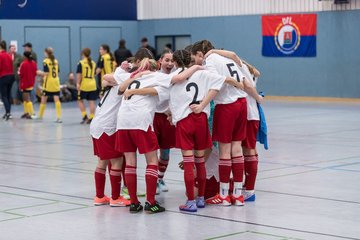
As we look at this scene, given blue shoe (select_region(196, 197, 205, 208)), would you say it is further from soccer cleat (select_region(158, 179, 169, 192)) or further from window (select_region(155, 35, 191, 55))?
window (select_region(155, 35, 191, 55))

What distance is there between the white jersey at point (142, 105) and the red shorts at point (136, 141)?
0.18 ft

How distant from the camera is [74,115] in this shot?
22.9 meters

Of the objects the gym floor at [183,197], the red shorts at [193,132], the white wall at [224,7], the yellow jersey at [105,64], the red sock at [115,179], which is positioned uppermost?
the white wall at [224,7]

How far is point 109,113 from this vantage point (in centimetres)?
916

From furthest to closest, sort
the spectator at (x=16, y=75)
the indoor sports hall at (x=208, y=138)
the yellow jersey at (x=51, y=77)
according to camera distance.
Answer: the spectator at (x=16, y=75) < the yellow jersey at (x=51, y=77) < the indoor sports hall at (x=208, y=138)

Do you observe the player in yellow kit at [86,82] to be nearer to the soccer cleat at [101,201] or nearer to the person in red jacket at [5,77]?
the person in red jacket at [5,77]

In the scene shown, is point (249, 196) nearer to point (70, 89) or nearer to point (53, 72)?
point (53, 72)

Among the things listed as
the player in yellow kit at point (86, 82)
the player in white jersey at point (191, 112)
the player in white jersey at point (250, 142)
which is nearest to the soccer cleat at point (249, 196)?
the player in white jersey at point (250, 142)

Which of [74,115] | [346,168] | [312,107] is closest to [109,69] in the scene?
[74,115]

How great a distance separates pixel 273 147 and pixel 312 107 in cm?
995

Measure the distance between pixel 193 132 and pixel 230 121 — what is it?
52 centimetres

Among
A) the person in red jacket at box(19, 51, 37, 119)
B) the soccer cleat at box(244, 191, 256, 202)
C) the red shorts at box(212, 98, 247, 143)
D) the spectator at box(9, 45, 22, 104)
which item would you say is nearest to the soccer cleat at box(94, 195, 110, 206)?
the red shorts at box(212, 98, 247, 143)

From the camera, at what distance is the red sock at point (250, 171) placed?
31.0 ft

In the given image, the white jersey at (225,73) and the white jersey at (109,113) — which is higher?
the white jersey at (225,73)
